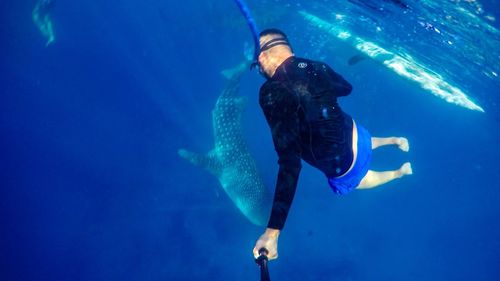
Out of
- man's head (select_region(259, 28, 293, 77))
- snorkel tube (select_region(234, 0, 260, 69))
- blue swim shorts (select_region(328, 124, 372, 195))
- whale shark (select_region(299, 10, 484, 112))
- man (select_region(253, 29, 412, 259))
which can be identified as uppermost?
snorkel tube (select_region(234, 0, 260, 69))

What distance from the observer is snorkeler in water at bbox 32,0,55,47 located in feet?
59.4

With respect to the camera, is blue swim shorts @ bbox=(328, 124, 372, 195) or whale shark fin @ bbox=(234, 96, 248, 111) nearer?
blue swim shorts @ bbox=(328, 124, 372, 195)

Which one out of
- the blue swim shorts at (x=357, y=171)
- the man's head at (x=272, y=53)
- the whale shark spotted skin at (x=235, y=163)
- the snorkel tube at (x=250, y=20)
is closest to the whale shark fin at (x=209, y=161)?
the whale shark spotted skin at (x=235, y=163)

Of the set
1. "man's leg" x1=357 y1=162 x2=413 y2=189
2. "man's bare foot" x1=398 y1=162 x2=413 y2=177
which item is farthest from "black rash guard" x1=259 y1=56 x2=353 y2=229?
"man's bare foot" x1=398 y1=162 x2=413 y2=177

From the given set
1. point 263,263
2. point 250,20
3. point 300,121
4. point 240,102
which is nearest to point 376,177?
point 300,121

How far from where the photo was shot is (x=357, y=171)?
13.7 ft

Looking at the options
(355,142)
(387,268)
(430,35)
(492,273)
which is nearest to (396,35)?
(430,35)

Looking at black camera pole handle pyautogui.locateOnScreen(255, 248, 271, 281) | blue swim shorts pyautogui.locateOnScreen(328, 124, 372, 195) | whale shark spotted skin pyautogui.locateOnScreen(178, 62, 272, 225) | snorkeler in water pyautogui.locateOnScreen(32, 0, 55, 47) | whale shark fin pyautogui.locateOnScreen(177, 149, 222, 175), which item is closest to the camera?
black camera pole handle pyautogui.locateOnScreen(255, 248, 271, 281)

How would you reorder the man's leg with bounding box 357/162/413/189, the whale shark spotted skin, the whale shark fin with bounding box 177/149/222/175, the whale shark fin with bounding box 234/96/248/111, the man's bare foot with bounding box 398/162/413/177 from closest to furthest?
the man's leg with bounding box 357/162/413/189 → the man's bare foot with bounding box 398/162/413/177 → the whale shark spotted skin → the whale shark fin with bounding box 177/149/222/175 → the whale shark fin with bounding box 234/96/248/111

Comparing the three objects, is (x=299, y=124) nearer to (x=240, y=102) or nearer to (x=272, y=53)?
(x=272, y=53)

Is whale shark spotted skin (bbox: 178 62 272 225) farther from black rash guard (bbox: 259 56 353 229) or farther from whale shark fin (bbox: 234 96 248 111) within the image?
black rash guard (bbox: 259 56 353 229)

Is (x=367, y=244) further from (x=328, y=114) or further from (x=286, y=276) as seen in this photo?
(x=328, y=114)

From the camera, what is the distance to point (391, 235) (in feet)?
68.1

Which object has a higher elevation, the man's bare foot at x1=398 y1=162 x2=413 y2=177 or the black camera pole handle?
the black camera pole handle
